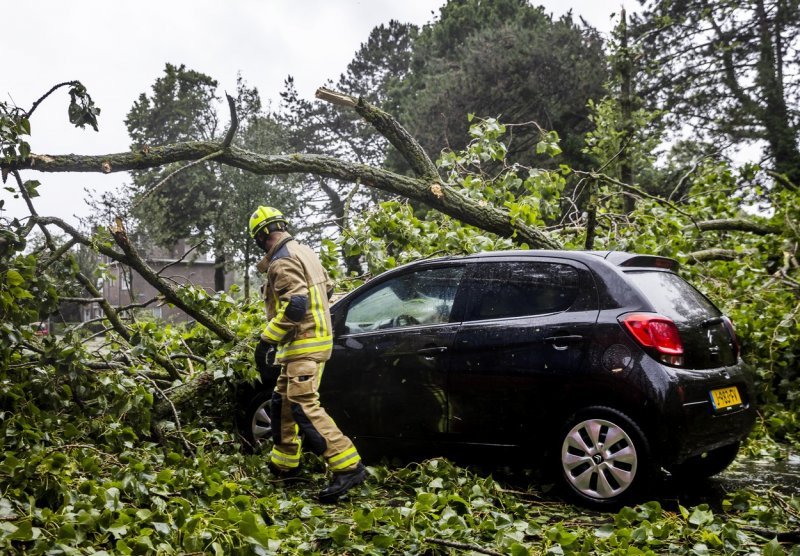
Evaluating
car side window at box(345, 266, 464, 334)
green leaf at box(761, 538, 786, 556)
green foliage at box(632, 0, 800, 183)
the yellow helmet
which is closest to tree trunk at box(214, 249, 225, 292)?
green foliage at box(632, 0, 800, 183)

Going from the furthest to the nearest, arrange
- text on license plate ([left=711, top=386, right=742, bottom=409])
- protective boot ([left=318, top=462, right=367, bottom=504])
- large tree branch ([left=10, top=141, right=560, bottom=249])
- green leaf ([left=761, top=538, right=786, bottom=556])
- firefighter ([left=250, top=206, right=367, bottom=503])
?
large tree branch ([left=10, top=141, right=560, bottom=249]), firefighter ([left=250, top=206, right=367, bottom=503]), protective boot ([left=318, top=462, right=367, bottom=504]), text on license plate ([left=711, top=386, right=742, bottom=409]), green leaf ([left=761, top=538, right=786, bottom=556])

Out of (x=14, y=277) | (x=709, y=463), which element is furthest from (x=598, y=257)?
(x=14, y=277)

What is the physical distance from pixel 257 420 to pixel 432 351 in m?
1.63

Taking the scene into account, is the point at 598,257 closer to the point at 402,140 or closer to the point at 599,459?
the point at 599,459

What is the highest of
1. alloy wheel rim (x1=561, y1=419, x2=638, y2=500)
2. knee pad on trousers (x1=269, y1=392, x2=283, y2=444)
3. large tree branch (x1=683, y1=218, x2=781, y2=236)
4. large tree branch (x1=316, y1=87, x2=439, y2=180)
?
large tree branch (x1=316, y1=87, x2=439, y2=180)

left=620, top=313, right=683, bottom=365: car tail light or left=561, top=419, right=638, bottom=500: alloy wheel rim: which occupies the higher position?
left=620, top=313, right=683, bottom=365: car tail light

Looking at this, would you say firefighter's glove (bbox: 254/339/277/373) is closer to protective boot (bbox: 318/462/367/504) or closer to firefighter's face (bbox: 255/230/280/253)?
firefighter's face (bbox: 255/230/280/253)

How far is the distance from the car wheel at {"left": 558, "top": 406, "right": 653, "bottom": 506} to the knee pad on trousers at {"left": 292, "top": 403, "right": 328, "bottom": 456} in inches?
59.7

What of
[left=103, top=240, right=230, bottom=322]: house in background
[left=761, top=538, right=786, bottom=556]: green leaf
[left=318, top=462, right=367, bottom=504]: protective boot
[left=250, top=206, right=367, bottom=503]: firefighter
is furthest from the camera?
[left=103, top=240, right=230, bottom=322]: house in background

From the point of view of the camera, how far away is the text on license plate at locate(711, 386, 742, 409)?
14.9 feet

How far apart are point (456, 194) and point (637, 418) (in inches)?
167

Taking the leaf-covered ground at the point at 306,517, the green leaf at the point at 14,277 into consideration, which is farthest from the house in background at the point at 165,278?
the leaf-covered ground at the point at 306,517

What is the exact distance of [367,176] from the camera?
8.02 m

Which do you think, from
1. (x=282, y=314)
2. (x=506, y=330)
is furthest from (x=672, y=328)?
(x=282, y=314)
